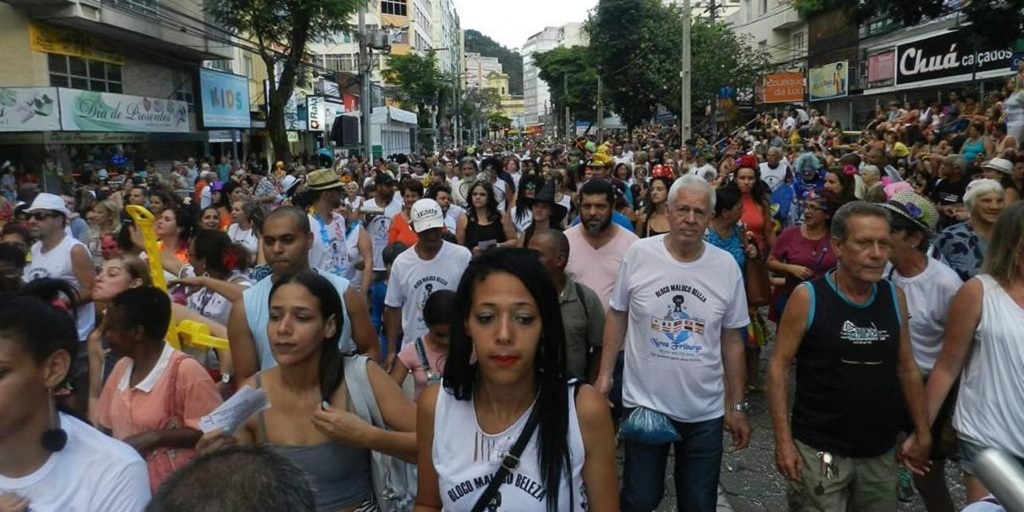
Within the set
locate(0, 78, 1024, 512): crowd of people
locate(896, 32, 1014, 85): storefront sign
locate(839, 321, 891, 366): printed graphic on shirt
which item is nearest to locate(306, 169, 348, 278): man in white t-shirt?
locate(0, 78, 1024, 512): crowd of people

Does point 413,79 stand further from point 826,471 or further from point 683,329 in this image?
point 826,471

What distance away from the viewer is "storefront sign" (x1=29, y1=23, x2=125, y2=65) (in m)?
19.0

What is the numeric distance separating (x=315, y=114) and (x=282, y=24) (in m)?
14.3

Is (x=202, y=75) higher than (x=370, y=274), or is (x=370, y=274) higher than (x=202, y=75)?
(x=202, y=75)

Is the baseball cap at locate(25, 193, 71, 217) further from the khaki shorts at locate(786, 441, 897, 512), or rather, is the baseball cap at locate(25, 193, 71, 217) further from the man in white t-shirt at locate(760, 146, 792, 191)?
the man in white t-shirt at locate(760, 146, 792, 191)

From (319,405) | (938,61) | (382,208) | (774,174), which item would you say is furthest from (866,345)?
(938,61)

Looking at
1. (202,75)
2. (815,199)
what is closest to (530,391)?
(815,199)

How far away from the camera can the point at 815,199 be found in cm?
595

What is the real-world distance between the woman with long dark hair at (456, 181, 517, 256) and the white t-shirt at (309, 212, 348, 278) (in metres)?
1.18

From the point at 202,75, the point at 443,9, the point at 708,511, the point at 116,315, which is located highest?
the point at 443,9

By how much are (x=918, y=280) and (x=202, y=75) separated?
91.8 ft

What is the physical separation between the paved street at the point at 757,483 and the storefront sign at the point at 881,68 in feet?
72.9

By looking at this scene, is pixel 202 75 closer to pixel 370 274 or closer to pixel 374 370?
pixel 370 274

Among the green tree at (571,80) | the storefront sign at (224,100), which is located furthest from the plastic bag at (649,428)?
the green tree at (571,80)
